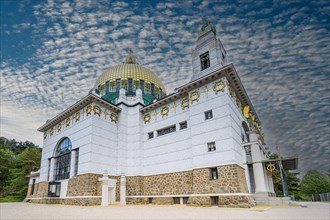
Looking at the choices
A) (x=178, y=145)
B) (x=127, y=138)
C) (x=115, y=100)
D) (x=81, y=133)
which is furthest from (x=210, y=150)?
(x=115, y=100)

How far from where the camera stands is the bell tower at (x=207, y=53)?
2178cm

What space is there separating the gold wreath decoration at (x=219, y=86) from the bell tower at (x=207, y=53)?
2.49m

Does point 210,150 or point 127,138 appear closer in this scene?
point 210,150

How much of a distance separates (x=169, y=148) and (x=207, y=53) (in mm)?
10826

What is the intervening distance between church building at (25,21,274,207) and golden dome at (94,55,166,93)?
4755mm

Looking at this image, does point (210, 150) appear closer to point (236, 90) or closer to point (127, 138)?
point (236, 90)

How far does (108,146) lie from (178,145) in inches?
302

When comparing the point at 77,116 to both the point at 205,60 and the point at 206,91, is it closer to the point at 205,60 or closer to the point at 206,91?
the point at 206,91

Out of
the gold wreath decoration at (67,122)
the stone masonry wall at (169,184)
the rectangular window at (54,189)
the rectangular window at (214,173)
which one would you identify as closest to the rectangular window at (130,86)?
the gold wreath decoration at (67,122)

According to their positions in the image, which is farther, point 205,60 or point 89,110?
point 205,60

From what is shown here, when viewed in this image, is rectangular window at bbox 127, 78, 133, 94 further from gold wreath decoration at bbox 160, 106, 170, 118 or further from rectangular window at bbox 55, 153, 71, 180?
rectangular window at bbox 55, 153, 71, 180

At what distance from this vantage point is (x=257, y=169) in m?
18.1

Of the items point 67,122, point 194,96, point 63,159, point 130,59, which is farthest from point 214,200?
point 130,59

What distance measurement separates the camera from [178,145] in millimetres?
21625
